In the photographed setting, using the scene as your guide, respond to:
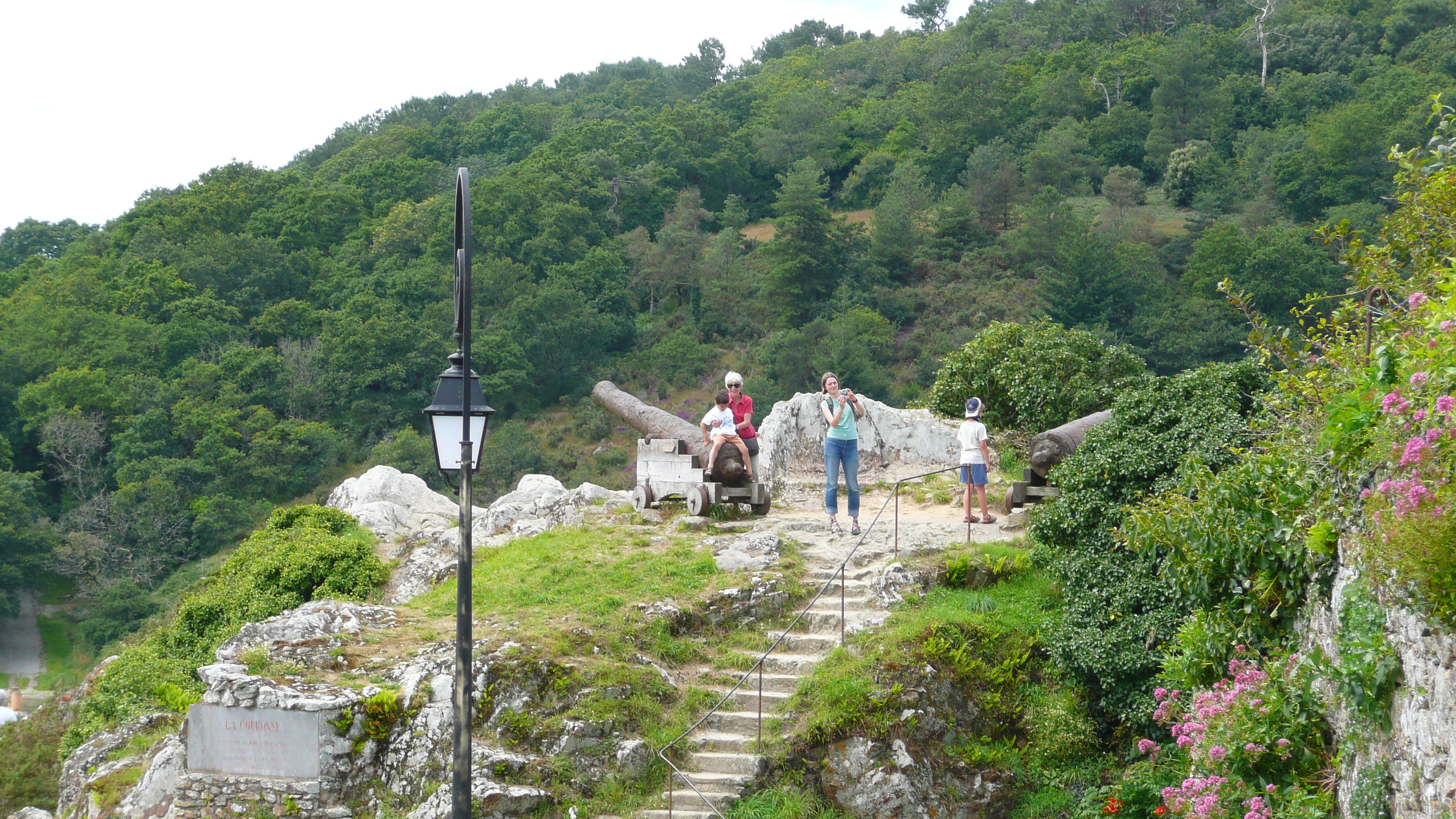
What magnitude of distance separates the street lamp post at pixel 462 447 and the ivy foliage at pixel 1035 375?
10398mm

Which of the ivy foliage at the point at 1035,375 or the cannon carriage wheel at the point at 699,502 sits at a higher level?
the ivy foliage at the point at 1035,375

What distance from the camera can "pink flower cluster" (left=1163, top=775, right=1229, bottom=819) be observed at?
6.81 metres

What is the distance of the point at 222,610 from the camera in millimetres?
14711

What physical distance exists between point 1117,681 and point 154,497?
36.8 metres

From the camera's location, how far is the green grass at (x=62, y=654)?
34156 mm

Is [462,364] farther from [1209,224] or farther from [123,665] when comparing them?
[1209,224]

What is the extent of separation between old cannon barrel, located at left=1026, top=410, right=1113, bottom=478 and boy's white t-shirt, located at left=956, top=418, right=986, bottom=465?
584 mm

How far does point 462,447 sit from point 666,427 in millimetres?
8801

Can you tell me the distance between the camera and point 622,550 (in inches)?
512

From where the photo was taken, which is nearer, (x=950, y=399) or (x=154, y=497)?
(x=950, y=399)

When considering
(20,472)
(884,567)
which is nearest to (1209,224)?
(884,567)

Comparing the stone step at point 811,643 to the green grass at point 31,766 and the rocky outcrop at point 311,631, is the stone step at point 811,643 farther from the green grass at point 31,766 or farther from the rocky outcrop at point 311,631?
the green grass at point 31,766

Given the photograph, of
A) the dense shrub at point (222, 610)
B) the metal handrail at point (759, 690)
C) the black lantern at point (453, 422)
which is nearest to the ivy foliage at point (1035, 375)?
the metal handrail at point (759, 690)

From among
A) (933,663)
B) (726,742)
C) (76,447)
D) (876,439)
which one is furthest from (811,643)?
(76,447)
